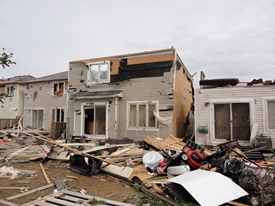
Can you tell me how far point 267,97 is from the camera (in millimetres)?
9625

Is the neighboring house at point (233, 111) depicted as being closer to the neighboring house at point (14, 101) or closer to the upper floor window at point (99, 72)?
the upper floor window at point (99, 72)

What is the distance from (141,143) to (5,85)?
20.2m

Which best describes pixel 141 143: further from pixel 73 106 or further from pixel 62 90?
pixel 62 90

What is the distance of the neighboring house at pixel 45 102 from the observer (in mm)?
20531

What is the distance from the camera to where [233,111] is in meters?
10.2

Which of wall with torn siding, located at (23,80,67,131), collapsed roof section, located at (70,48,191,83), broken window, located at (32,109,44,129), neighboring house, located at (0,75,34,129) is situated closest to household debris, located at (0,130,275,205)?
collapsed roof section, located at (70,48,191,83)

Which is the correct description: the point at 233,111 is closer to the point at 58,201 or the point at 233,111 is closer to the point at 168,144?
the point at 168,144

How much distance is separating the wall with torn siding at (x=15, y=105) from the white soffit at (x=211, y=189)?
23.4m

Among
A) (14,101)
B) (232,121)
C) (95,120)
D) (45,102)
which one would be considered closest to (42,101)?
(45,102)

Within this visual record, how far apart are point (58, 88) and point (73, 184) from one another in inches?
650

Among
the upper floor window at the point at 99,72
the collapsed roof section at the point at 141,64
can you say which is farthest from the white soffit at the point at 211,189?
the upper floor window at the point at 99,72

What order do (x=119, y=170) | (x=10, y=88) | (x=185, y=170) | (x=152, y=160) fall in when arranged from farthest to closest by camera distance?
(x=10, y=88) < (x=152, y=160) < (x=119, y=170) < (x=185, y=170)

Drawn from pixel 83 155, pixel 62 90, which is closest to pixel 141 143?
pixel 83 155

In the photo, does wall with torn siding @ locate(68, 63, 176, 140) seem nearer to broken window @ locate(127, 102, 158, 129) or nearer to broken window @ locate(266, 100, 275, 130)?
broken window @ locate(127, 102, 158, 129)
